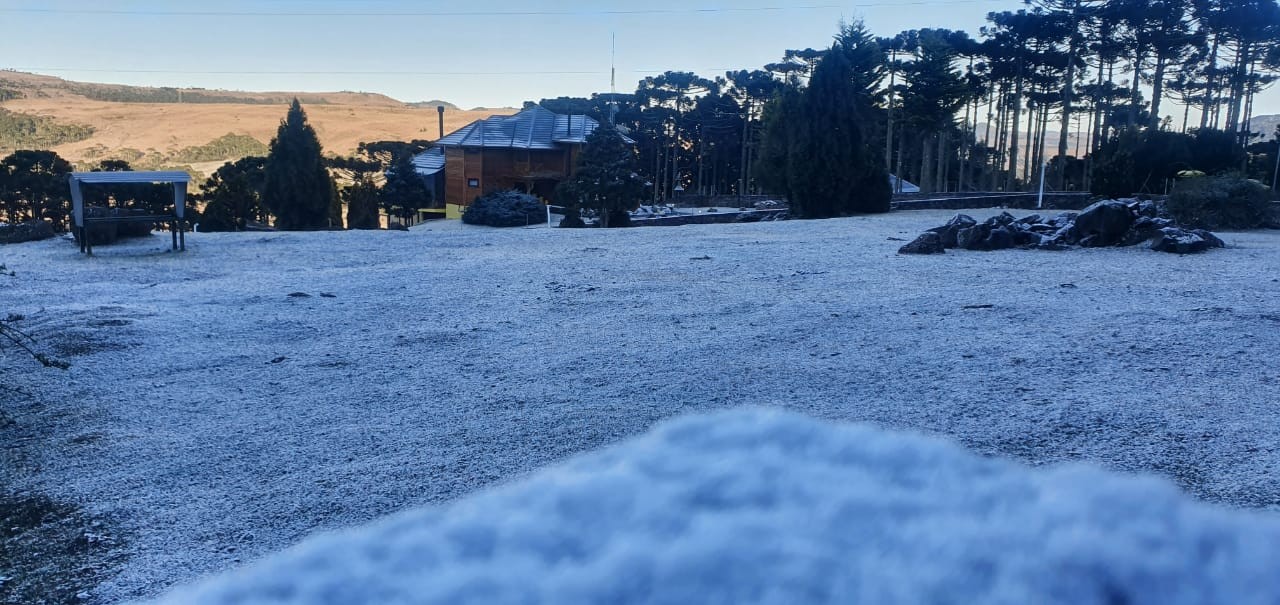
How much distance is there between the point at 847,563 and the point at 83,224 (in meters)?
9.84

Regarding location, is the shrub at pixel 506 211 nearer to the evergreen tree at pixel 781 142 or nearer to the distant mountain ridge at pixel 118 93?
the evergreen tree at pixel 781 142

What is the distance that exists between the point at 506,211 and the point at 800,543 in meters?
17.6

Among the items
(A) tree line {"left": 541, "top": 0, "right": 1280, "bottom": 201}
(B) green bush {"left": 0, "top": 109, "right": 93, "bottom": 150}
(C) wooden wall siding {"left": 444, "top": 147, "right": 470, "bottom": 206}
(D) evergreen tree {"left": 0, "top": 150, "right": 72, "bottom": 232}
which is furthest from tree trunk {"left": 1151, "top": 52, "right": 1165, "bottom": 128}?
(B) green bush {"left": 0, "top": 109, "right": 93, "bottom": 150}

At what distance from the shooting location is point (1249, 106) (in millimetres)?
27969

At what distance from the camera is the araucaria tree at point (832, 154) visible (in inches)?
604

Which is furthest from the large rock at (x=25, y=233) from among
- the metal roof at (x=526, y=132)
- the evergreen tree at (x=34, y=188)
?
the metal roof at (x=526, y=132)

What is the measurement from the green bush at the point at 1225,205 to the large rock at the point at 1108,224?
10.2 feet

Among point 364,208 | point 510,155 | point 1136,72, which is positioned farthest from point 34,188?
point 1136,72

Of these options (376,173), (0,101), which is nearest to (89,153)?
(0,101)

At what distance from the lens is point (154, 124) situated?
2650 inches

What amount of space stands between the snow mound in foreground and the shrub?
1691cm

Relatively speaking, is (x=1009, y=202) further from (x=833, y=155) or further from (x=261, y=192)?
(x=261, y=192)

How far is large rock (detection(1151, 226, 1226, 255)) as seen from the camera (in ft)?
23.7

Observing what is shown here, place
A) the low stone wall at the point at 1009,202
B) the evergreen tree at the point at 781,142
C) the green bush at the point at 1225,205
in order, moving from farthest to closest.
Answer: the low stone wall at the point at 1009,202
the evergreen tree at the point at 781,142
the green bush at the point at 1225,205
